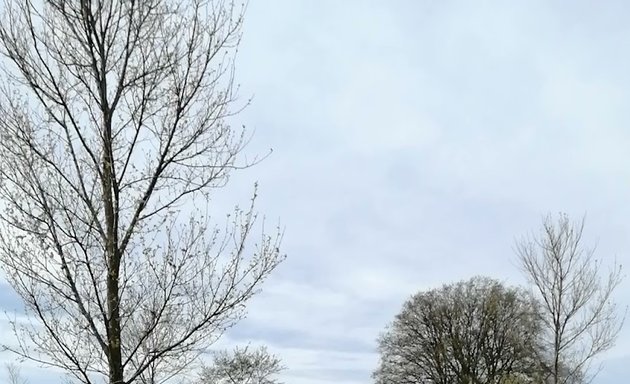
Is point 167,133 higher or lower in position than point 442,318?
lower

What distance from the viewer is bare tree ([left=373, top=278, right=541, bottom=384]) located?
118 ft

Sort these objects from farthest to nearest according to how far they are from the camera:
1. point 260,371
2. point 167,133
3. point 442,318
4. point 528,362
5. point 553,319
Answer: point 442,318, point 528,362, point 260,371, point 553,319, point 167,133

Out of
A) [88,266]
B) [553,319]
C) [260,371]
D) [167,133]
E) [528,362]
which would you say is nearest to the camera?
[88,266]

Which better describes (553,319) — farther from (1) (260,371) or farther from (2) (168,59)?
(1) (260,371)

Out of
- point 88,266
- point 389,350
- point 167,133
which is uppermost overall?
point 389,350

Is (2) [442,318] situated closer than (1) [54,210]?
No

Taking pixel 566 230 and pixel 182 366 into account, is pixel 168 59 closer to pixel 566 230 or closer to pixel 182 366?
pixel 182 366

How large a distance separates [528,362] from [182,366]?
28.8 m

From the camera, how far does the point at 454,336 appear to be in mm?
37281

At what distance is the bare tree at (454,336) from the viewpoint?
1417 inches

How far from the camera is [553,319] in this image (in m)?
16.6

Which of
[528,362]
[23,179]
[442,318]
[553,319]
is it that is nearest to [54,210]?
[23,179]

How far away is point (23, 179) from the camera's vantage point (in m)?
6.55

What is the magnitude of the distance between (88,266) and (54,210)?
0.64m
